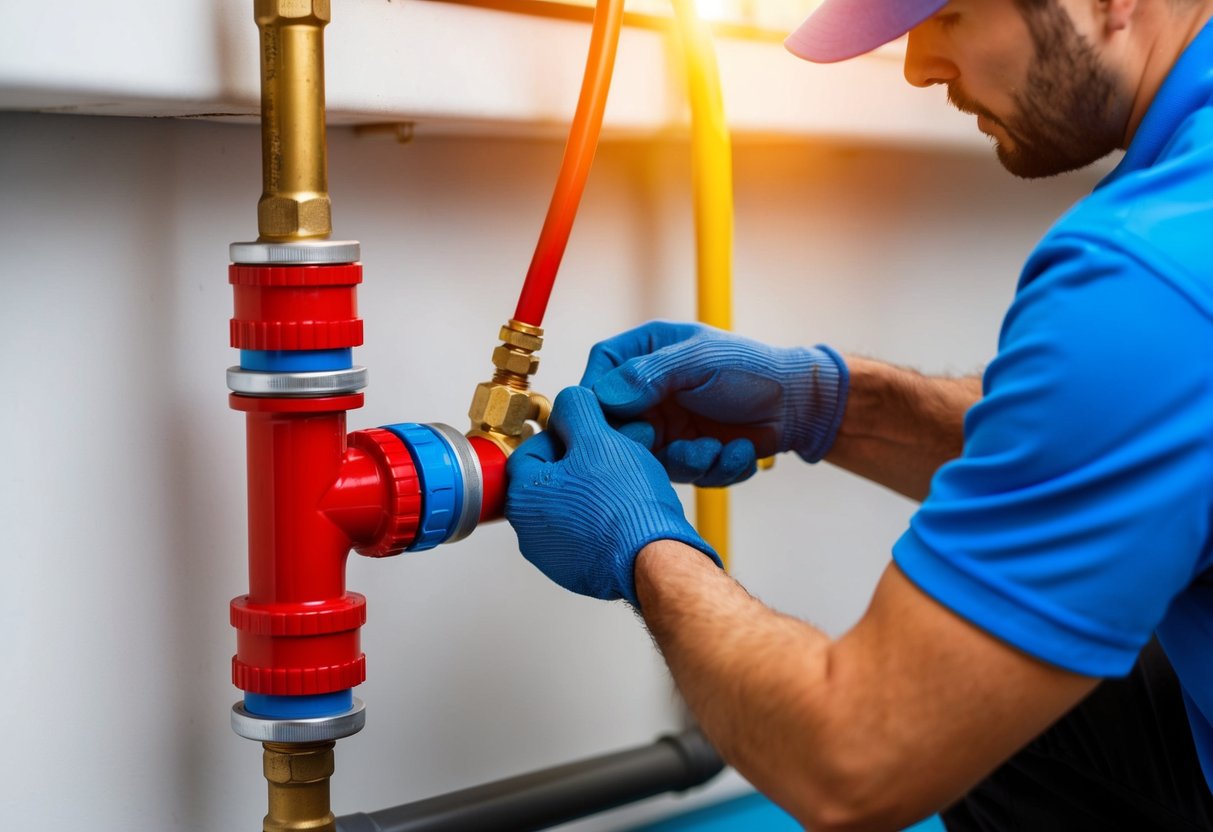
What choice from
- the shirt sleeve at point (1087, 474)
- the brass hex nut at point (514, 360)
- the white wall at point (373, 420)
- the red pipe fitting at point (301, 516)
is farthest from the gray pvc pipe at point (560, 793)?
the shirt sleeve at point (1087, 474)

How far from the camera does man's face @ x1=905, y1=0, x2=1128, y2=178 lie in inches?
22.6

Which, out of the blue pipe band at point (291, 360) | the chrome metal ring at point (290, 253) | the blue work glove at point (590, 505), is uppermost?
the chrome metal ring at point (290, 253)

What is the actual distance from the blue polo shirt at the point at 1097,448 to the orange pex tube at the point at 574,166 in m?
0.24

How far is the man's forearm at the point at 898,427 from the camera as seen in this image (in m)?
0.81

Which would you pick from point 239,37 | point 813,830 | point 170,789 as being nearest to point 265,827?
point 170,789

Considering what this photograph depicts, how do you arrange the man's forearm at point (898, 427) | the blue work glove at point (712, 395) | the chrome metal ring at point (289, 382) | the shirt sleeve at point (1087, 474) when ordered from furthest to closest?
the man's forearm at point (898, 427) → the blue work glove at point (712, 395) → the chrome metal ring at point (289, 382) → the shirt sleeve at point (1087, 474)

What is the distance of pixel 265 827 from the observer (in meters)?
0.60

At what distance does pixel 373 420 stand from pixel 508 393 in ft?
0.34

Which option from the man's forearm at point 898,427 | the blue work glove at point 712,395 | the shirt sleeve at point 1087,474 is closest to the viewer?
the shirt sleeve at point 1087,474

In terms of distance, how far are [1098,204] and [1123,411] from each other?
0.28ft

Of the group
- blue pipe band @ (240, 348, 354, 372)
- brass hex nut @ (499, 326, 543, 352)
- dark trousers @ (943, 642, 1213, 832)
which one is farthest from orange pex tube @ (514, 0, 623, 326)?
dark trousers @ (943, 642, 1213, 832)

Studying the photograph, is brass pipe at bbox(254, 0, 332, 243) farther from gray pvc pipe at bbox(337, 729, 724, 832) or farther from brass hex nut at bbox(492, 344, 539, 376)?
gray pvc pipe at bbox(337, 729, 724, 832)

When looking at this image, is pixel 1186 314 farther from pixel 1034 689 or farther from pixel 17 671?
pixel 17 671

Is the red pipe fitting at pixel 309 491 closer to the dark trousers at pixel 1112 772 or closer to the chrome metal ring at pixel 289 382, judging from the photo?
the chrome metal ring at pixel 289 382
